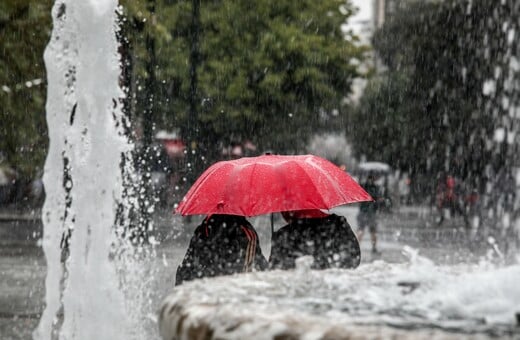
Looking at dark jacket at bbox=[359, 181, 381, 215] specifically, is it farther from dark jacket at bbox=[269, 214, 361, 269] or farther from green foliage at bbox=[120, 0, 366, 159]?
green foliage at bbox=[120, 0, 366, 159]

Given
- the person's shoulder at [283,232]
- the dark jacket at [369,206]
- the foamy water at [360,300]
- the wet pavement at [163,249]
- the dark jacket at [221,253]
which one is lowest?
the wet pavement at [163,249]

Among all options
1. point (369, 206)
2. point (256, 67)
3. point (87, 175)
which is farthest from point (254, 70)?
point (87, 175)

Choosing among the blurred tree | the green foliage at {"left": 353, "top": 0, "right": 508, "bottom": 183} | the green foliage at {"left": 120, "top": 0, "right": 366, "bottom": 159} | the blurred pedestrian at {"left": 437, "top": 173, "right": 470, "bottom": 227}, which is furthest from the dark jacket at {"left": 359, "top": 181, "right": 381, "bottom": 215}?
Answer: the green foliage at {"left": 120, "top": 0, "right": 366, "bottom": 159}

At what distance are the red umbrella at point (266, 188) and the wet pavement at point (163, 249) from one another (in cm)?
380

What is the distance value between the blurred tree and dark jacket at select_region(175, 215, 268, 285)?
10.9 meters

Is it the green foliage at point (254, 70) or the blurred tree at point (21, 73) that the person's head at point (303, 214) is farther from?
the green foliage at point (254, 70)

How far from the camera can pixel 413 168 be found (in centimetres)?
5175

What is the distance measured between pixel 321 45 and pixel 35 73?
21700mm

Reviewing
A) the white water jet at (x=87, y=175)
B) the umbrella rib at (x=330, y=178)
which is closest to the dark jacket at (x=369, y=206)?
the white water jet at (x=87, y=175)

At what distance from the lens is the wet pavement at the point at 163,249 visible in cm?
1069

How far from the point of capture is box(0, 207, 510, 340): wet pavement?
35.1 ft

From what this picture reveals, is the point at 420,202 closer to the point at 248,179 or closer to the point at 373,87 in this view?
the point at 373,87

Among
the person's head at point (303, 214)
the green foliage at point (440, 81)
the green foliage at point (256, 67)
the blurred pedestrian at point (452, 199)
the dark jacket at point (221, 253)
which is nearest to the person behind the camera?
the dark jacket at point (221, 253)

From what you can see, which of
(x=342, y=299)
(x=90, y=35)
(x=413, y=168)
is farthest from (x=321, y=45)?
(x=342, y=299)
